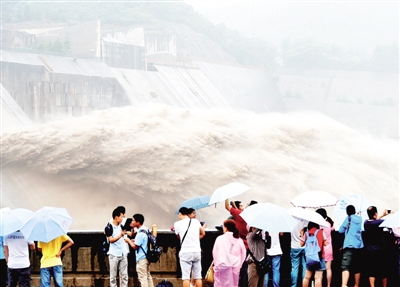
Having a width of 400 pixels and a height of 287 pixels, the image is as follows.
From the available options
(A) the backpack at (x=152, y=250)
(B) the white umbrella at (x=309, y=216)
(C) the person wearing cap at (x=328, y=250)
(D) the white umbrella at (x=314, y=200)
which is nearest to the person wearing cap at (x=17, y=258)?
(A) the backpack at (x=152, y=250)

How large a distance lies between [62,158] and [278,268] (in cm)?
2271

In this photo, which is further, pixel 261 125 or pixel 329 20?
pixel 329 20

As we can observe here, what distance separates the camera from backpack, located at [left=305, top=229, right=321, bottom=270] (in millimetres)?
7914

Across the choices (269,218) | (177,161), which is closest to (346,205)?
(269,218)

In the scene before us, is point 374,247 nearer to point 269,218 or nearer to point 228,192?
point 269,218

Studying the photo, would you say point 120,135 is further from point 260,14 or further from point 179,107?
point 260,14

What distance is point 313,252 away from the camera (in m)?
7.91

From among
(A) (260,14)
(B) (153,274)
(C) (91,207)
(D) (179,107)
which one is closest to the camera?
(B) (153,274)

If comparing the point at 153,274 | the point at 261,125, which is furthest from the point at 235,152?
the point at 153,274

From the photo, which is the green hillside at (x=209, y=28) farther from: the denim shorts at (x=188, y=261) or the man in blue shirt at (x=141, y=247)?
the denim shorts at (x=188, y=261)

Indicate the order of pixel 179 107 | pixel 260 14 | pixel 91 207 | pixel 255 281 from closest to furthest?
1. pixel 255 281
2. pixel 91 207
3. pixel 179 107
4. pixel 260 14

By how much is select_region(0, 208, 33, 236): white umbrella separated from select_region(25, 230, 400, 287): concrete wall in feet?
4.87

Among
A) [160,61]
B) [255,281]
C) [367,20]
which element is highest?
[367,20]

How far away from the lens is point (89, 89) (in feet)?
96.1
